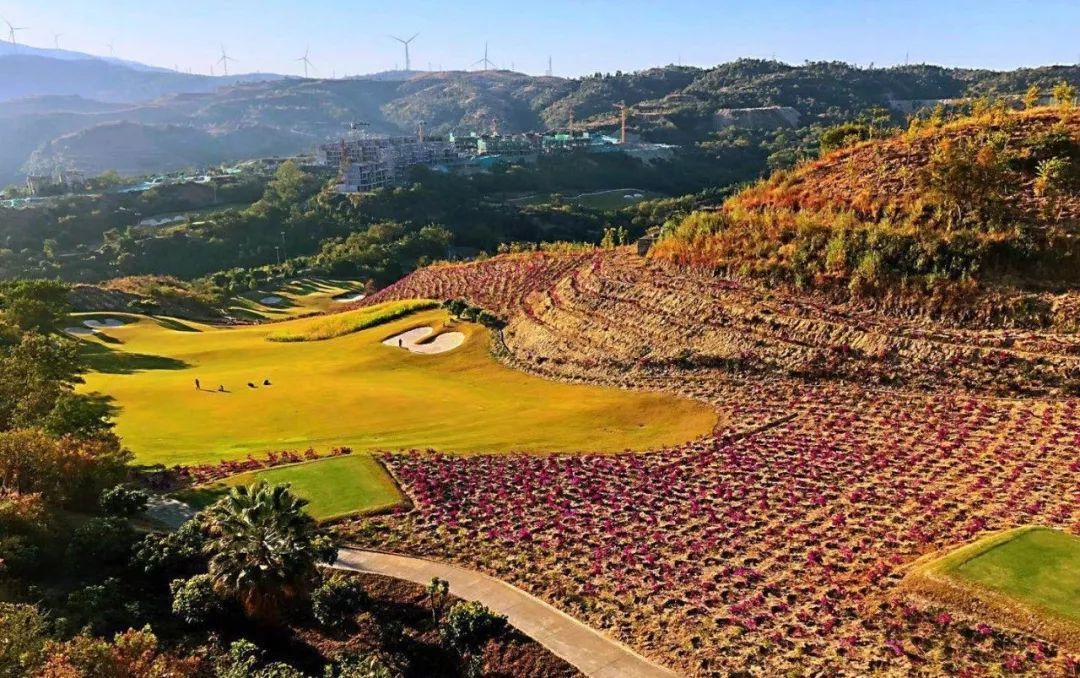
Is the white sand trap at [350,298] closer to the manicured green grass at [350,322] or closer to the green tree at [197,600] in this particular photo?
the manicured green grass at [350,322]

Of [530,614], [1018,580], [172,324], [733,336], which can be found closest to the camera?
[1018,580]

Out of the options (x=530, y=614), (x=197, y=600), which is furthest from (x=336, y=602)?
(x=530, y=614)

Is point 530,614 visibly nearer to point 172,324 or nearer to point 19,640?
point 19,640

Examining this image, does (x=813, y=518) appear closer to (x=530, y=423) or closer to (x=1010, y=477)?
(x=1010, y=477)

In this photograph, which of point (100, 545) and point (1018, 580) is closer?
point (1018, 580)

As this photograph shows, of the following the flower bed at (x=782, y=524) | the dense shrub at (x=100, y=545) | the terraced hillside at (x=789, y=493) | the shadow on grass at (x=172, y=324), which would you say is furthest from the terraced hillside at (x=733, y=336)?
the shadow on grass at (x=172, y=324)

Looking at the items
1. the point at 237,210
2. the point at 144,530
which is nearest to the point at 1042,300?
the point at 144,530

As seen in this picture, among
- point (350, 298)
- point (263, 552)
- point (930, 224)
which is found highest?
point (930, 224)

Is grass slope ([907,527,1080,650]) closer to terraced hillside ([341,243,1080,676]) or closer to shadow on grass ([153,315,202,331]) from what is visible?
terraced hillside ([341,243,1080,676])
